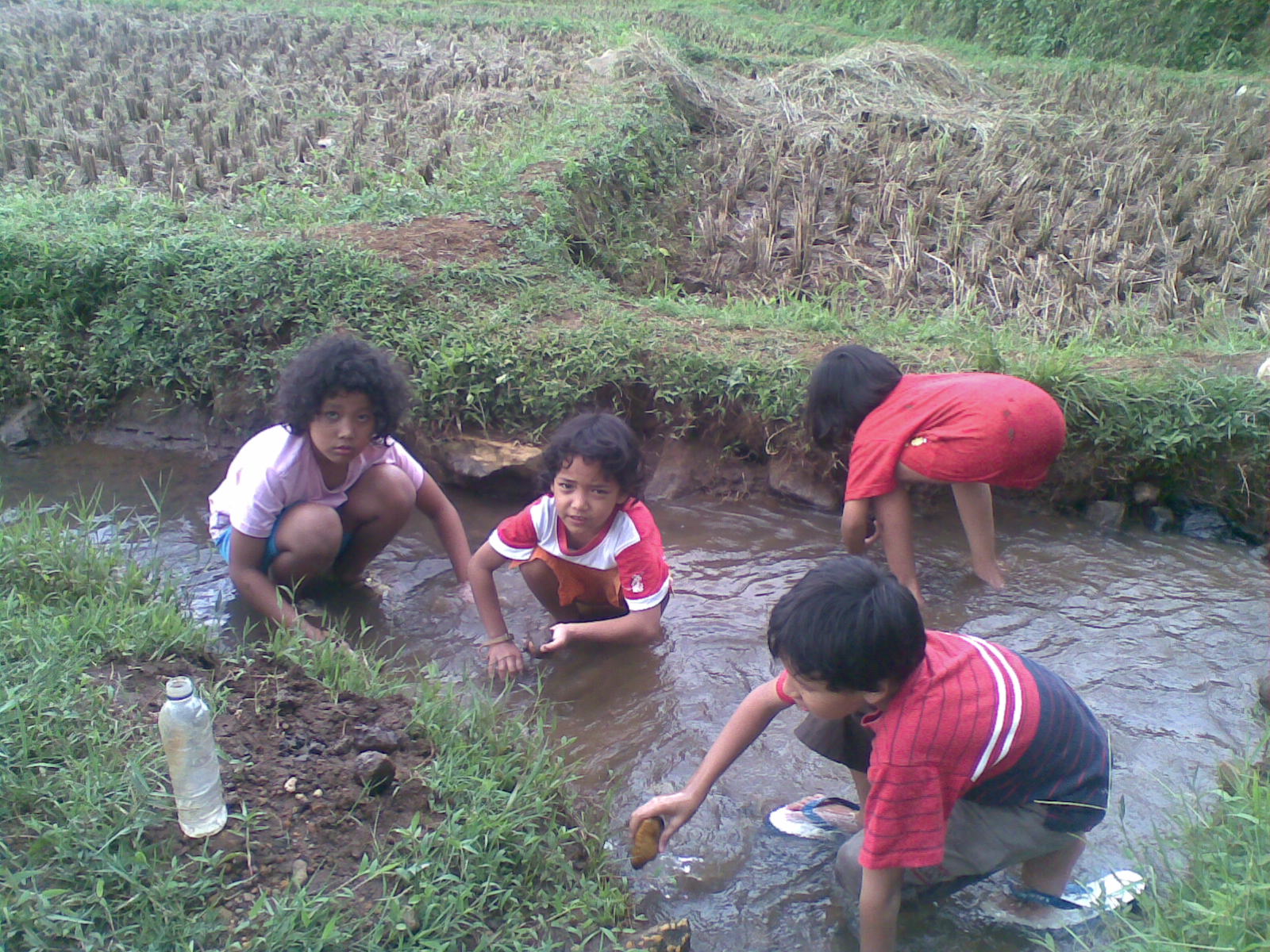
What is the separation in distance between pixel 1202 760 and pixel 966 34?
13.5 m

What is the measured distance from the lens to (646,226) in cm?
630

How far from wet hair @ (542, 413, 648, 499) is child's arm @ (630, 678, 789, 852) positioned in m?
0.93

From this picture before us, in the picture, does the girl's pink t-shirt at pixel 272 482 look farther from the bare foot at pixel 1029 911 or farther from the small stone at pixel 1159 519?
the small stone at pixel 1159 519

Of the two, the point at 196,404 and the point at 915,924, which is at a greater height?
the point at 196,404

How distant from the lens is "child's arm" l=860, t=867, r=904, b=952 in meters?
1.90

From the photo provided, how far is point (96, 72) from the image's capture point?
847cm

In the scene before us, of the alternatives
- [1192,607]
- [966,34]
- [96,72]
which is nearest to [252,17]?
[96,72]

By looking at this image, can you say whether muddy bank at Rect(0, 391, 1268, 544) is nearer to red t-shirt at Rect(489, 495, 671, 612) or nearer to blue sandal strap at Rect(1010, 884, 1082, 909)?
red t-shirt at Rect(489, 495, 671, 612)

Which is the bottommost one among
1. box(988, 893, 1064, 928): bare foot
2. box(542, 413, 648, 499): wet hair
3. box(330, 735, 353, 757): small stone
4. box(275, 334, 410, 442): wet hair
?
box(988, 893, 1064, 928): bare foot

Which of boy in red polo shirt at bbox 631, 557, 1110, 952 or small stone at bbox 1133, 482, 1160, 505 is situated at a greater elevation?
boy in red polo shirt at bbox 631, 557, 1110, 952

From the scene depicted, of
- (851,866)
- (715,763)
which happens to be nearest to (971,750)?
(851,866)

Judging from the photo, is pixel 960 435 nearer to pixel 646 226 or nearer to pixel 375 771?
pixel 375 771

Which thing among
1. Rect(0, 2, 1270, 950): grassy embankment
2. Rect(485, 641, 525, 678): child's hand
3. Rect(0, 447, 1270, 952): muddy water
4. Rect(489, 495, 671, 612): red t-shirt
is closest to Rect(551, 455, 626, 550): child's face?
Rect(489, 495, 671, 612): red t-shirt

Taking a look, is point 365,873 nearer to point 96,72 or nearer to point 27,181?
point 27,181
